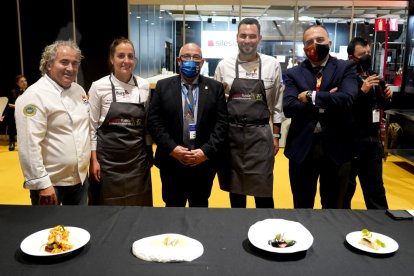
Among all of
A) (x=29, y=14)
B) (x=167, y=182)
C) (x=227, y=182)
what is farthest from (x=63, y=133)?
(x=29, y=14)

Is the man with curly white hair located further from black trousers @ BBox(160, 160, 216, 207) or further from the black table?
black trousers @ BBox(160, 160, 216, 207)

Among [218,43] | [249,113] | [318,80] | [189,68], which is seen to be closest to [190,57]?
[189,68]

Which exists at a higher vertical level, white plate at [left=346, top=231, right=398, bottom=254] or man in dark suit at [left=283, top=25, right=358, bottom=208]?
man in dark suit at [left=283, top=25, right=358, bottom=208]

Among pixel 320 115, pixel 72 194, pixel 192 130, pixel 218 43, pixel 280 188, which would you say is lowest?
pixel 280 188

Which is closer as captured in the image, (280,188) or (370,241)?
(370,241)

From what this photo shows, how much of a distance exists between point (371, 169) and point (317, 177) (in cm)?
64

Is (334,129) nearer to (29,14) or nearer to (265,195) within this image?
(265,195)

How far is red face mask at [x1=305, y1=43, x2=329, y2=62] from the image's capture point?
212 centimetres

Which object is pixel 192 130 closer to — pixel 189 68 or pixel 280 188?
pixel 189 68

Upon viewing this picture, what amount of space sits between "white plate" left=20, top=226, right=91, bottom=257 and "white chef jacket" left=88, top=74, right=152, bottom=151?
1.09 m

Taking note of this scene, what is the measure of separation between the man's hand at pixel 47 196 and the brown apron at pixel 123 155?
1.46ft

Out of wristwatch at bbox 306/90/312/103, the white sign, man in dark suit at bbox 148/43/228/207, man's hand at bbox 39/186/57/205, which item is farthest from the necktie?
the white sign

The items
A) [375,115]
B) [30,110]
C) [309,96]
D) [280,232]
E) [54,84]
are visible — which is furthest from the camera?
[375,115]

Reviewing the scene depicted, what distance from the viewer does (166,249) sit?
1148mm
